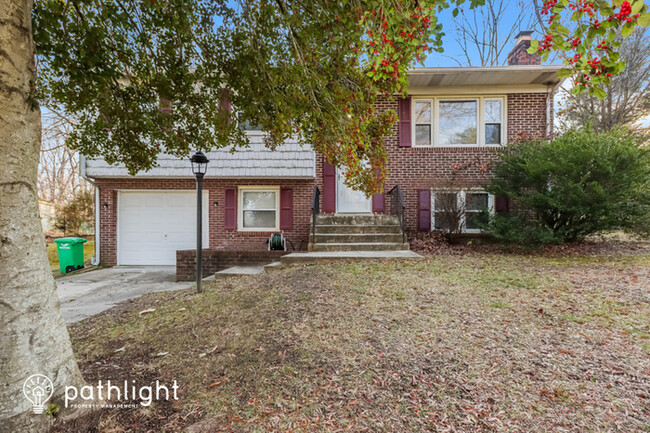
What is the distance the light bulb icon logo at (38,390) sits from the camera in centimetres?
159

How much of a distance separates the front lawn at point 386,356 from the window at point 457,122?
509 cm

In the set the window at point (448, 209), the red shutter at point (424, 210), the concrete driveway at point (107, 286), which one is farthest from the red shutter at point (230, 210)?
the window at point (448, 209)

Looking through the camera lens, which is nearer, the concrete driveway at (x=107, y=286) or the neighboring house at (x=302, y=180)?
the concrete driveway at (x=107, y=286)

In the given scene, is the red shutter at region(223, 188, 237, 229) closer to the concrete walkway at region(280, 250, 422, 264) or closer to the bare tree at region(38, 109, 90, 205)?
the concrete walkway at region(280, 250, 422, 264)

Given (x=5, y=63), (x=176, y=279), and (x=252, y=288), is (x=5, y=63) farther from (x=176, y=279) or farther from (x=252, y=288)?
(x=176, y=279)

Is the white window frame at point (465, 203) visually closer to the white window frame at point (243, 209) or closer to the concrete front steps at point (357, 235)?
the concrete front steps at point (357, 235)

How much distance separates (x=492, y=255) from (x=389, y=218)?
2388 millimetres

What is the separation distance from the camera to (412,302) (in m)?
3.25

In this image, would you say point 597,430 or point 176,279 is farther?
point 176,279

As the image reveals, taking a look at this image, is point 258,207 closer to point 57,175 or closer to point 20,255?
point 20,255

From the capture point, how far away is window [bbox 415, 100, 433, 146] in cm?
810

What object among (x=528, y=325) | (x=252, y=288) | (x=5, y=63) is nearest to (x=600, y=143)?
(x=528, y=325)

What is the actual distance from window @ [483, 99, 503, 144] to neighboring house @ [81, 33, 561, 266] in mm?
28

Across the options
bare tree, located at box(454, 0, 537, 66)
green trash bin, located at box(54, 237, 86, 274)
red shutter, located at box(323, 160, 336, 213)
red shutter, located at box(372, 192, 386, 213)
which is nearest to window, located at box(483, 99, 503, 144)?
red shutter, located at box(372, 192, 386, 213)
